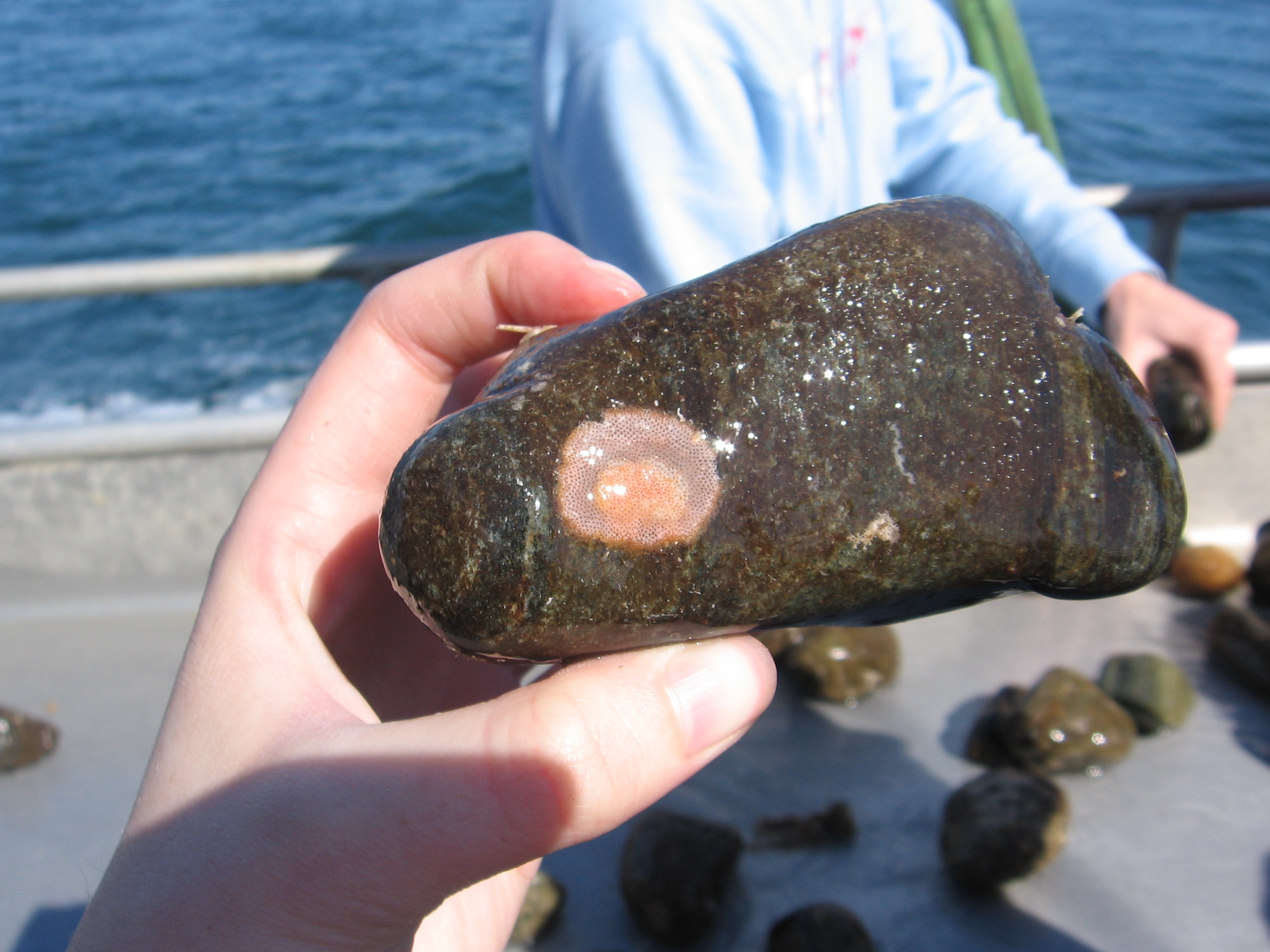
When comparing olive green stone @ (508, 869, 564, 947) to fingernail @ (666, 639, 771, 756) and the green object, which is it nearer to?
fingernail @ (666, 639, 771, 756)

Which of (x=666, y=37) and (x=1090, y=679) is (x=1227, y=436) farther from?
(x=666, y=37)

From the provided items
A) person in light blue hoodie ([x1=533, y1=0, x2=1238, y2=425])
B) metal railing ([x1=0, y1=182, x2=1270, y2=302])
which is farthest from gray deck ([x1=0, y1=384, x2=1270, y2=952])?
person in light blue hoodie ([x1=533, y1=0, x2=1238, y2=425])

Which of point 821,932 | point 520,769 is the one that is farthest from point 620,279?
point 821,932

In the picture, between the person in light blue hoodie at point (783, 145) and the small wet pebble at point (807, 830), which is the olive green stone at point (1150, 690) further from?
the small wet pebble at point (807, 830)

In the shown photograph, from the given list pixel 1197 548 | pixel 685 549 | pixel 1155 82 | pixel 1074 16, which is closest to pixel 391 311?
pixel 685 549

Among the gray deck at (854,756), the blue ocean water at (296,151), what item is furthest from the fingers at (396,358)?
the blue ocean water at (296,151)
